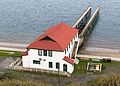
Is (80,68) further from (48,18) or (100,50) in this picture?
(48,18)

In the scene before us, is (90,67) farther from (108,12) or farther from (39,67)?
(108,12)

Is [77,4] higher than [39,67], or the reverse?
[77,4]

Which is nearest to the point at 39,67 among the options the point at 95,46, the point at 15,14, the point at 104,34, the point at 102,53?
the point at 102,53

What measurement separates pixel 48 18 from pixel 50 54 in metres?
40.9

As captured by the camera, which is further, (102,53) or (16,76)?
(102,53)

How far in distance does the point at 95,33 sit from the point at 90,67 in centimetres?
2795

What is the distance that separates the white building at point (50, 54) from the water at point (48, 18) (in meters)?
19.1

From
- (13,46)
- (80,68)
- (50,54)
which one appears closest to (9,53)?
(13,46)

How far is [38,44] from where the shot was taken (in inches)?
1967

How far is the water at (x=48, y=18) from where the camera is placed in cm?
7376

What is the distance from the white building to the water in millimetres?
19111

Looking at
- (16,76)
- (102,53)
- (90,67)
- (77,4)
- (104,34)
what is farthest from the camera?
(77,4)

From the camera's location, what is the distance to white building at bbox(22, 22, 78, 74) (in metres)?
49.1

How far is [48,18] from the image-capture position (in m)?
89.4
